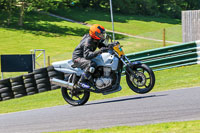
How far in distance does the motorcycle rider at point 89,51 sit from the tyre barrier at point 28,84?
19.2 feet

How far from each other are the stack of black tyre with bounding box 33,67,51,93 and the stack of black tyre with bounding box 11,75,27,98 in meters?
0.66

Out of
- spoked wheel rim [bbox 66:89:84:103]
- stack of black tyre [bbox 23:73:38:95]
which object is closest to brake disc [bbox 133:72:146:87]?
spoked wheel rim [bbox 66:89:84:103]

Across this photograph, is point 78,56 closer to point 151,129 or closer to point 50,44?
point 151,129

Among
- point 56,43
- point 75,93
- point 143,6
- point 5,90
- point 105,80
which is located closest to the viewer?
point 105,80

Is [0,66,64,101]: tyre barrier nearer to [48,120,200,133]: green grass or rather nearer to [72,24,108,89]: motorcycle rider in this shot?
[72,24,108,89]: motorcycle rider

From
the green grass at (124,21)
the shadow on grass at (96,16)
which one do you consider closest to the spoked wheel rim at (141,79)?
the green grass at (124,21)

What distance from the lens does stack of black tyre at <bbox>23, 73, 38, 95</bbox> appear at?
14.5 meters

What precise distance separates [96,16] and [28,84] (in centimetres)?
4204

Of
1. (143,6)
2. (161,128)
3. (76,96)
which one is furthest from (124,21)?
(161,128)

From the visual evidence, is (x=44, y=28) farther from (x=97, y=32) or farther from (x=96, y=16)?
(x=97, y=32)

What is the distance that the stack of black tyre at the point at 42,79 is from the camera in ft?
47.1

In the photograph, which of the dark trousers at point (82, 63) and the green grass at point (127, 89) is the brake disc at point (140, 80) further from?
the green grass at point (127, 89)

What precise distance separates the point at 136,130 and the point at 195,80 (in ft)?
21.3

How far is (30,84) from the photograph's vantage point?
14539mm
